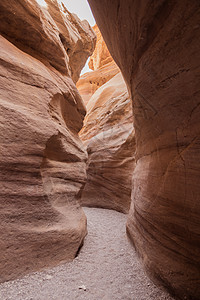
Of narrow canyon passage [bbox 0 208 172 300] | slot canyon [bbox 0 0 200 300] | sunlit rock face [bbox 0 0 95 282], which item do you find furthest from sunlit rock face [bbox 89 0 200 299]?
sunlit rock face [bbox 0 0 95 282]

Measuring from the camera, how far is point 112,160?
6816 mm

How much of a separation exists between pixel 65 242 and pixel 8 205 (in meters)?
1.15

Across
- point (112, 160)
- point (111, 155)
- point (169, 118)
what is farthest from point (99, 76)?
point (169, 118)

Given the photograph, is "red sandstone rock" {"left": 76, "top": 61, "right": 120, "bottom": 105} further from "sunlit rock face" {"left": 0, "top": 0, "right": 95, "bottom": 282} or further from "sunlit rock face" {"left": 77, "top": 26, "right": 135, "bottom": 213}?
"sunlit rock face" {"left": 0, "top": 0, "right": 95, "bottom": 282}

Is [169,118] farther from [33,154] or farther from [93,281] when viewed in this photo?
[93,281]

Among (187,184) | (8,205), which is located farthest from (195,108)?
(8,205)

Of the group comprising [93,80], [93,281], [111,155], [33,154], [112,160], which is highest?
[93,80]

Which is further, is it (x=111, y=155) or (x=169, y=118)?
(x=111, y=155)

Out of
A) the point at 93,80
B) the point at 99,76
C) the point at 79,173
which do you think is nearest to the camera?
the point at 79,173

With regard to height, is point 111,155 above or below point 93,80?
below

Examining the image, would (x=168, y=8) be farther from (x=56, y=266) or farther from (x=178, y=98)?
(x=56, y=266)

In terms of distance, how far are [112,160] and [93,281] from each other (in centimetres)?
481

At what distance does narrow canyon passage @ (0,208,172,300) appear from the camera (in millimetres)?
1914

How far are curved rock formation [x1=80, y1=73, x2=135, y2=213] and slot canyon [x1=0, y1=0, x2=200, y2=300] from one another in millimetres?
2674
